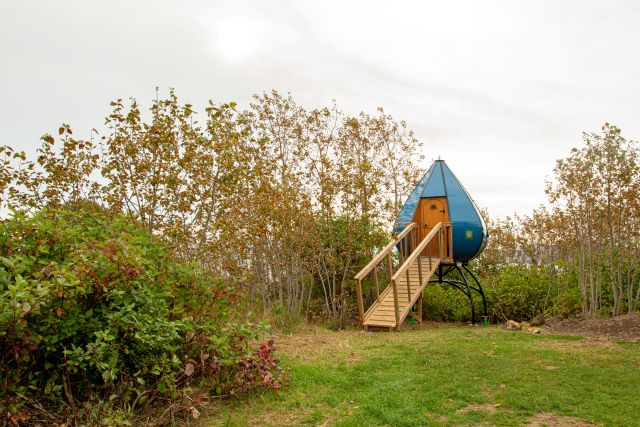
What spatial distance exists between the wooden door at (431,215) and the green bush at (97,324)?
833 cm

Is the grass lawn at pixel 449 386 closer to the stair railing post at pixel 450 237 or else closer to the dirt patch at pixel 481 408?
the dirt patch at pixel 481 408

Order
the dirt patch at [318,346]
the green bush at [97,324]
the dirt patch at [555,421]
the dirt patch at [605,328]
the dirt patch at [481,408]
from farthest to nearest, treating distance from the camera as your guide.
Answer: the dirt patch at [605,328] < the dirt patch at [318,346] < the dirt patch at [481,408] < the dirt patch at [555,421] < the green bush at [97,324]

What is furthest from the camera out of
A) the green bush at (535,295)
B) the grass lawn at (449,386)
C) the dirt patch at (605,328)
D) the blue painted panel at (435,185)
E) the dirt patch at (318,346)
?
the blue painted panel at (435,185)

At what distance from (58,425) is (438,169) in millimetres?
10779

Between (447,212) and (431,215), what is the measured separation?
0.46 metres

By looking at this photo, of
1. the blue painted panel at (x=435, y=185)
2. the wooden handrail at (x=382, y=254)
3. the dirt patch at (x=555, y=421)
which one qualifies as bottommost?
the dirt patch at (x=555, y=421)

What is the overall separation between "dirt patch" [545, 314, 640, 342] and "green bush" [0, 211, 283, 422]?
610 cm

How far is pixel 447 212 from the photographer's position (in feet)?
40.2

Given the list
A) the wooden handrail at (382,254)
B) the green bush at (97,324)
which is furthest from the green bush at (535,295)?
the green bush at (97,324)

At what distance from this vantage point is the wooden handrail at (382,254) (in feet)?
30.5

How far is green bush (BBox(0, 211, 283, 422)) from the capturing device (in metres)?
3.54

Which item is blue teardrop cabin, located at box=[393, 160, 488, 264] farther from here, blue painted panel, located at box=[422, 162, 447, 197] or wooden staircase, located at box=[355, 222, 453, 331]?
wooden staircase, located at box=[355, 222, 453, 331]

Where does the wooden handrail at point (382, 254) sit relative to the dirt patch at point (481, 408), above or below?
above

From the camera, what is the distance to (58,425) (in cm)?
365
